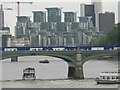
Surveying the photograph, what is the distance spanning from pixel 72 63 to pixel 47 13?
133712mm

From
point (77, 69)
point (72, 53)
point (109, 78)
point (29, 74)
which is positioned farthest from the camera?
point (72, 53)

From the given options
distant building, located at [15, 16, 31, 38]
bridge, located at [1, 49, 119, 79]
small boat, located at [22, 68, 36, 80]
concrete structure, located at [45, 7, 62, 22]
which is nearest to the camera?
small boat, located at [22, 68, 36, 80]

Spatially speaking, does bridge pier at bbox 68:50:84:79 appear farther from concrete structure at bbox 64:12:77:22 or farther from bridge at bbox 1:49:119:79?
concrete structure at bbox 64:12:77:22

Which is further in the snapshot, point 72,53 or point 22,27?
point 22,27

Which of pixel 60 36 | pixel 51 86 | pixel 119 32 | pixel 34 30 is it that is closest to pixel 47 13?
pixel 34 30

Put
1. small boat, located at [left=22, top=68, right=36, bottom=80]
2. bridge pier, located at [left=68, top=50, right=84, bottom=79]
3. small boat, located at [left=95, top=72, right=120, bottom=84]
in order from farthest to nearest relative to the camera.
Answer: bridge pier, located at [left=68, top=50, right=84, bottom=79]
small boat, located at [left=22, top=68, right=36, bottom=80]
small boat, located at [left=95, top=72, right=120, bottom=84]

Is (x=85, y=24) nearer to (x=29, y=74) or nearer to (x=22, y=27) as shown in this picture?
(x=22, y=27)

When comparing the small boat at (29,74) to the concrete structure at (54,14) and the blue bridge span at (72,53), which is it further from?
the concrete structure at (54,14)

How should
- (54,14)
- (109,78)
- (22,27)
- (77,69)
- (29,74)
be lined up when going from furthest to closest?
(54,14), (22,27), (77,69), (29,74), (109,78)

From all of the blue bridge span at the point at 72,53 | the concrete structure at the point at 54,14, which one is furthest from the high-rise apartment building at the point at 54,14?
the blue bridge span at the point at 72,53

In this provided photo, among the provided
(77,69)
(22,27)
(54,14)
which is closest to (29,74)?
(77,69)

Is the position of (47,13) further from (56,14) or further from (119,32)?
(119,32)

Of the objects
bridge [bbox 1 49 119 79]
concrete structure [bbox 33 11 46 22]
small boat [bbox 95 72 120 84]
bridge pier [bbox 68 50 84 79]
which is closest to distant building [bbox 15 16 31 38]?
concrete structure [bbox 33 11 46 22]

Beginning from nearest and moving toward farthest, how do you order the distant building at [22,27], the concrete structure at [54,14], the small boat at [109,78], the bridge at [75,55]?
the small boat at [109,78], the bridge at [75,55], the distant building at [22,27], the concrete structure at [54,14]
